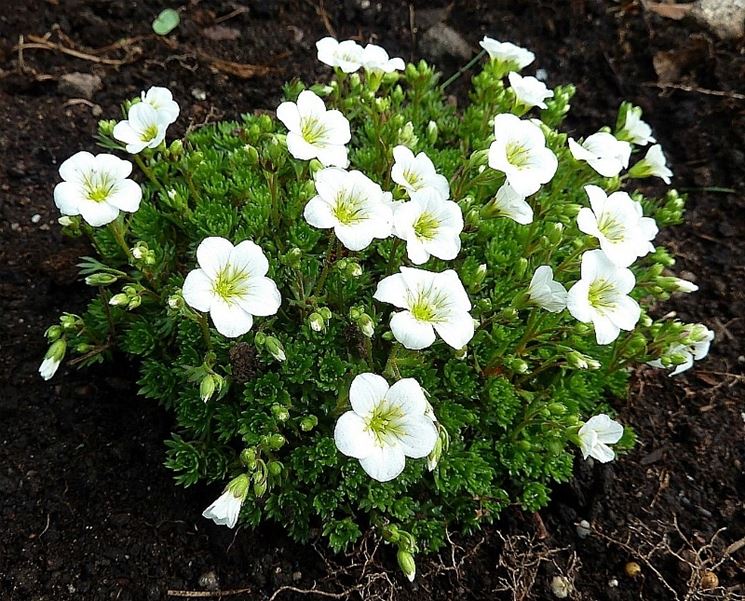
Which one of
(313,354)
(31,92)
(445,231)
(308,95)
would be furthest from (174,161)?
(31,92)

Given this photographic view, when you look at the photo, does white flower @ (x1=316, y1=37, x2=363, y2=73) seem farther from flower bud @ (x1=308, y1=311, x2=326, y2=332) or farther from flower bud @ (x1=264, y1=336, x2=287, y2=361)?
flower bud @ (x1=264, y1=336, x2=287, y2=361)

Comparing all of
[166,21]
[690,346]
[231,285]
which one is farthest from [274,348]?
[166,21]

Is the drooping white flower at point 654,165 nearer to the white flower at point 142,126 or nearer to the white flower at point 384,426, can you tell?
the white flower at point 384,426

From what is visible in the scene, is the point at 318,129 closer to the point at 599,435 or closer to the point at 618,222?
the point at 618,222

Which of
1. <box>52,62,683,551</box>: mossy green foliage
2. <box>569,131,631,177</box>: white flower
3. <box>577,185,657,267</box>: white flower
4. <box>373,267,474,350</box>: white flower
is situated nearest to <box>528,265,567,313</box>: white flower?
<box>52,62,683,551</box>: mossy green foliage

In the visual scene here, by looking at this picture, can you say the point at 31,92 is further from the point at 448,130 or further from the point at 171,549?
the point at 171,549

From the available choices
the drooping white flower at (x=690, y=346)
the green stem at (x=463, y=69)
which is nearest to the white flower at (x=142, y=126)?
the drooping white flower at (x=690, y=346)
